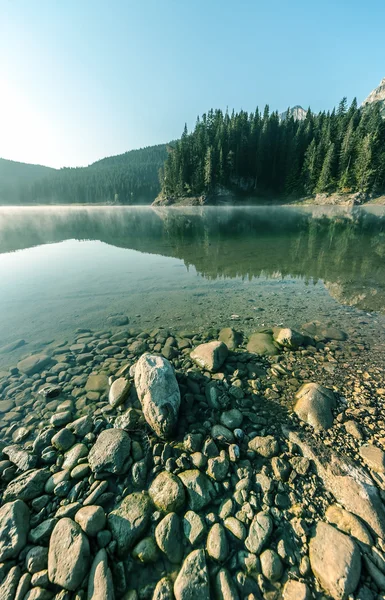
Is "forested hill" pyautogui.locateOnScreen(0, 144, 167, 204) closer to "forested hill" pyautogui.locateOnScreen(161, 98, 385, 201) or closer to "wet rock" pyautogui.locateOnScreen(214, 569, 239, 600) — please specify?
"forested hill" pyautogui.locateOnScreen(161, 98, 385, 201)

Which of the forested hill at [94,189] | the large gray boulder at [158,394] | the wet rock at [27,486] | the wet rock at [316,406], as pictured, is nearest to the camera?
the wet rock at [27,486]

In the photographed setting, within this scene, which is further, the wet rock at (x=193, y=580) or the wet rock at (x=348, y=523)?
the wet rock at (x=348, y=523)

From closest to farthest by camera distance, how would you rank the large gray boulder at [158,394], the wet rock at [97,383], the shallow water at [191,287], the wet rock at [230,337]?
the large gray boulder at [158,394] → the wet rock at [97,383] → the wet rock at [230,337] → the shallow water at [191,287]

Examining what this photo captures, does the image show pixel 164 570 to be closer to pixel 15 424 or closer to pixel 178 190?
pixel 15 424

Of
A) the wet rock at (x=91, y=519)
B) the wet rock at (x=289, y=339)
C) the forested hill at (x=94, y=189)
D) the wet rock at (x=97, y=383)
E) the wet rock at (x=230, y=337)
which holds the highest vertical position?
the forested hill at (x=94, y=189)

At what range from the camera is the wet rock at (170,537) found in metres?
2.98

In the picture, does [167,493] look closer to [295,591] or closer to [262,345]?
[295,591]

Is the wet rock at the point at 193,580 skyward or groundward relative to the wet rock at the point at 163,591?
skyward

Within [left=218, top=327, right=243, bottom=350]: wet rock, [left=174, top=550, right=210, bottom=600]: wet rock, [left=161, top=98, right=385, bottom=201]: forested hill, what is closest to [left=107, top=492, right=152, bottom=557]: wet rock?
[left=174, top=550, right=210, bottom=600]: wet rock

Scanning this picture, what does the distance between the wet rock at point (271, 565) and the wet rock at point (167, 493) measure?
1221 mm

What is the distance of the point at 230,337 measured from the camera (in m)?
7.91

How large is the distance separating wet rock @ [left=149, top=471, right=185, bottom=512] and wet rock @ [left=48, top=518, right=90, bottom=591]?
100 centimetres

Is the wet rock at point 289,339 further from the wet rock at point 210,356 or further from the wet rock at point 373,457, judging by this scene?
the wet rock at point 373,457

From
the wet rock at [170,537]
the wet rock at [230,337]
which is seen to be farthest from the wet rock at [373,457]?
the wet rock at [230,337]
